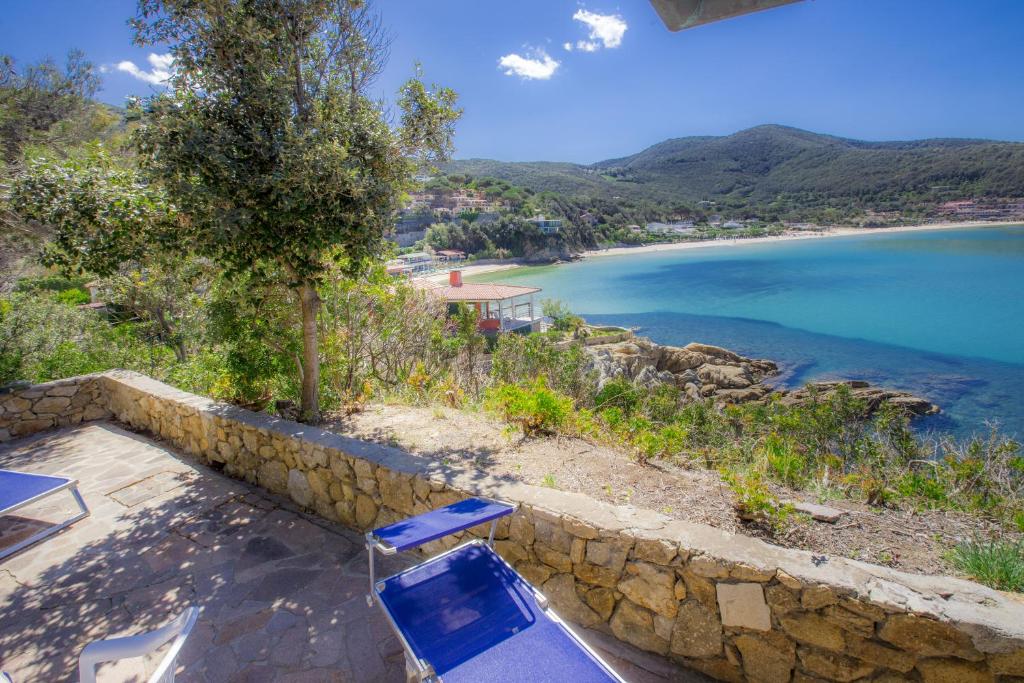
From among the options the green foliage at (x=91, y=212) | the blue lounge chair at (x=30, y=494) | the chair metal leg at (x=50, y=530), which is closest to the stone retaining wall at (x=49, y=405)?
the blue lounge chair at (x=30, y=494)

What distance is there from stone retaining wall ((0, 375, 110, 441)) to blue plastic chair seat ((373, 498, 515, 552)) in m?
6.26

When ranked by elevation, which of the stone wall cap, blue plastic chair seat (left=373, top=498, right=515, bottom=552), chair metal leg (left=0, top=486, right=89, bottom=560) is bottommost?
chair metal leg (left=0, top=486, right=89, bottom=560)

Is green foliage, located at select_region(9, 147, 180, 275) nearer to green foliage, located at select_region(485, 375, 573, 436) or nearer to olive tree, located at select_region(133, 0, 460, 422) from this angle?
olive tree, located at select_region(133, 0, 460, 422)

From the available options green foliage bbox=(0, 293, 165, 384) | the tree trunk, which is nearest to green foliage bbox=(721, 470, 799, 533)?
the tree trunk

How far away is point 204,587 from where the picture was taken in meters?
3.02

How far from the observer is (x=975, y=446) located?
5391 millimetres

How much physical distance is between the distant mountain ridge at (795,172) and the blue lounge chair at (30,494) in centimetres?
9663

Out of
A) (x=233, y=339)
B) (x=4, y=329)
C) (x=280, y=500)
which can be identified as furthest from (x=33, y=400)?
(x=280, y=500)

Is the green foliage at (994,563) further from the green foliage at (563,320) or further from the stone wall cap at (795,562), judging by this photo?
the green foliage at (563,320)

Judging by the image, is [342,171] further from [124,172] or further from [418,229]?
[418,229]

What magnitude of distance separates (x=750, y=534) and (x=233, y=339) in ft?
15.2

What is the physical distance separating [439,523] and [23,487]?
141 inches

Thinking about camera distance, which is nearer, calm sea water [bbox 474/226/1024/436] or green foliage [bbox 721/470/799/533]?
green foliage [bbox 721/470/799/533]

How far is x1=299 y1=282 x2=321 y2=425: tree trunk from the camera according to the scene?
4613 millimetres
